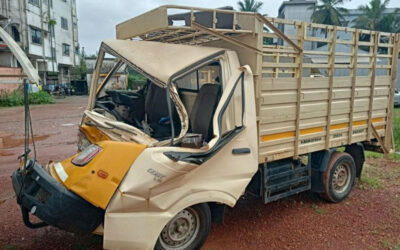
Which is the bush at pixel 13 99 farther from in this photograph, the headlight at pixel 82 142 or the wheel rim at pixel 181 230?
the wheel rim at pixel 181 230

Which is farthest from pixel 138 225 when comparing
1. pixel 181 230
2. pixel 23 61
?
pixel 23 61

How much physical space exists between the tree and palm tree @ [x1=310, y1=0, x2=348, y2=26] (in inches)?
98.7

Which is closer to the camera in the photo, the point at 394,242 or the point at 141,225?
the point at 141,225

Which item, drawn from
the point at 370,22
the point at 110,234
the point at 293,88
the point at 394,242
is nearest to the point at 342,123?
the point at 293,88

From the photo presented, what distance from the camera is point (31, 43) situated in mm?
29422

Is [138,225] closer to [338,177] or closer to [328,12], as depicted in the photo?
[338,177]

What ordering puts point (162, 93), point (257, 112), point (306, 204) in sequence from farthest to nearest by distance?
point (306, 204)
point (162, 93)
point (257, 112)

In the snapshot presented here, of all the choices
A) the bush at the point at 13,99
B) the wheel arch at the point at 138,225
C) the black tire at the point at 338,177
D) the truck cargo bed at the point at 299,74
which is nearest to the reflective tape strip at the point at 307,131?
the truck cargo bed at the point at 299,74

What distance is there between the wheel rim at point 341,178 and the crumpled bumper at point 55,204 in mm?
3635

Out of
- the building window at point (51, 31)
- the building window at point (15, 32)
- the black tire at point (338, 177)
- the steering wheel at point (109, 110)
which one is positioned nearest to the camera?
the steering wheel at point (109, 110)

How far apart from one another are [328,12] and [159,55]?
40.0m

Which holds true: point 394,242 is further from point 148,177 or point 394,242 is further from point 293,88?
point 148,177

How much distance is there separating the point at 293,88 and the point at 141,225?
2.43m

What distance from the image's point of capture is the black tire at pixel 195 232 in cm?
311
